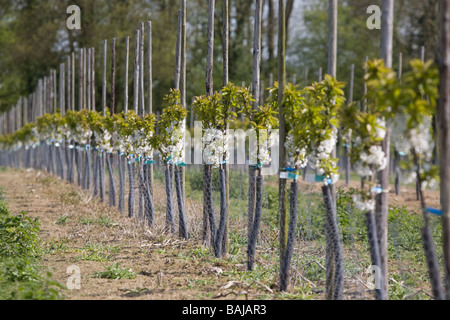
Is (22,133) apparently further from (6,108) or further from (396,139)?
(396,139)

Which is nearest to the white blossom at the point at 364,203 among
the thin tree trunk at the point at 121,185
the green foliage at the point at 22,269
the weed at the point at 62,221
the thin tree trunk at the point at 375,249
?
the thin tree trunk at the point at 375,249

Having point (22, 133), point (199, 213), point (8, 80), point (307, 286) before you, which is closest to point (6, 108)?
point (8, 80)

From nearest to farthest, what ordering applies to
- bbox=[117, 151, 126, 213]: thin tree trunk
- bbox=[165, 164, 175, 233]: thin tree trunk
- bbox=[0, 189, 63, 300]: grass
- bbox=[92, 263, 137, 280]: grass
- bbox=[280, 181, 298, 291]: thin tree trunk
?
bbox=[0, 189, 63, 300]: grass → bbox=[280, 181, 298, 291]: thin tree trunk → bbox=[92, 263, 137, 280]: grass → bbox=[165, 164, 175, 233]: thin tree trunk → bbox=[117, 151, 126, 213]: thin tree trunk

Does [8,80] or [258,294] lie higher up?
[8,80]

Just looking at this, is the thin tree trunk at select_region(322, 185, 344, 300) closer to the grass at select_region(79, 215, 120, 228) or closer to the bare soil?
the bare soil

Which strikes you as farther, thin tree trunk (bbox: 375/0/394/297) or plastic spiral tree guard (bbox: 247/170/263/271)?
plastic spiral tree guard (bbox: 247/170/263/271)

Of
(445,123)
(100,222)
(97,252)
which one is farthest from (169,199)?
(445,123)

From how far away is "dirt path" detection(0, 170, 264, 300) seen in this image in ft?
20.8

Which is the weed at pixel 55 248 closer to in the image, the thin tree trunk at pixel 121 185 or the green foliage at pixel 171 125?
the green foliage at pixel 171 125

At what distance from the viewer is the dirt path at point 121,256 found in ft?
20.8

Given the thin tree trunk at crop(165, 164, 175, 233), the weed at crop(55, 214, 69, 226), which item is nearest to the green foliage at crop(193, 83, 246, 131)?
the thin tree trunk at crop(165, 164, 175, 233)

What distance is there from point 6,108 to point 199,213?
143 feet

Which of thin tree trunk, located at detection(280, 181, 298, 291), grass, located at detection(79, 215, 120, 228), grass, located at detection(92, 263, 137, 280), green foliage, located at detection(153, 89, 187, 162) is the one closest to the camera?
thin tree trunk, located at detection(280, 181, 298, 291)

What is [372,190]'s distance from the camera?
5070 millimetres
